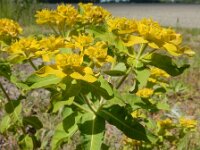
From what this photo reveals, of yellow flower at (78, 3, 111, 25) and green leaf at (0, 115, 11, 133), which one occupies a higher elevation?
yellow flower at (78, 3, 111, 25)

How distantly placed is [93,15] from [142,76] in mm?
371

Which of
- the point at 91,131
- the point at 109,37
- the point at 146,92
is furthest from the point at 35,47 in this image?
the point at 146,92

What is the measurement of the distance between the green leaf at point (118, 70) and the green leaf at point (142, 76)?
0.17 ft

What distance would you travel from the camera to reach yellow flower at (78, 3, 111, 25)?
2.07 meters

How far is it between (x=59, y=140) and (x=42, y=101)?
225cm

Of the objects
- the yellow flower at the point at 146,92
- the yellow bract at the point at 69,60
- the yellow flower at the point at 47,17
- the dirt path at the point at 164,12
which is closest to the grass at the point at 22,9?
the dirt path at the point at 164,12

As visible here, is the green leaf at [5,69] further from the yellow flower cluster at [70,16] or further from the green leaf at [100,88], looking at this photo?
the green leaf at [100,88]

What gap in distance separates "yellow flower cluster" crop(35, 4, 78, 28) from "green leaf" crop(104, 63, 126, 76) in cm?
29

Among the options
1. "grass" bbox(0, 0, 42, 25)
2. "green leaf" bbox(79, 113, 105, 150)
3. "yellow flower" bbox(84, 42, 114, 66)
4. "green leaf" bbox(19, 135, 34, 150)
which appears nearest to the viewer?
"yellow flower" bbox(84, 42, 114, 66)

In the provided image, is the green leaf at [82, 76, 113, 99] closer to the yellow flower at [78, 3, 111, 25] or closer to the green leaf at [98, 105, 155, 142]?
the green leaf at [98, 105, 155, 142]

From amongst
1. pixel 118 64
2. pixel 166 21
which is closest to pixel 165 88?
pixel 118 64

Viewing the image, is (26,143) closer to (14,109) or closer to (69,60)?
(14,109)

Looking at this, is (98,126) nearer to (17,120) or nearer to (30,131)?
(17,120)

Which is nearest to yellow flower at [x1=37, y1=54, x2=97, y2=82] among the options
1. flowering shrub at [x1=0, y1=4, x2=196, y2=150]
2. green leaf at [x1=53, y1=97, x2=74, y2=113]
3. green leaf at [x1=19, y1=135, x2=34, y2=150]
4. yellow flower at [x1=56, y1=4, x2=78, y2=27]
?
flowering shrub at [x1=0, y1=4, x2=196, y2=150]
